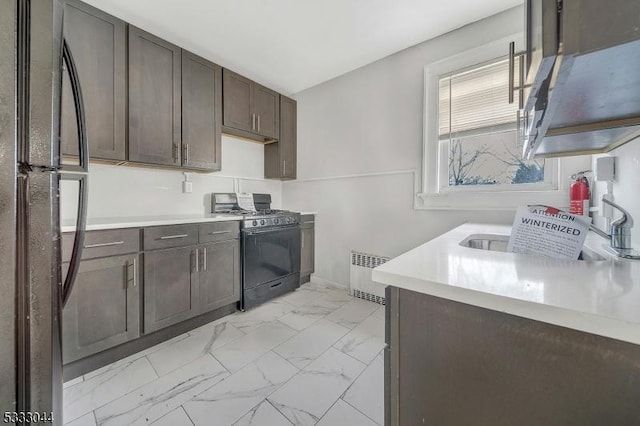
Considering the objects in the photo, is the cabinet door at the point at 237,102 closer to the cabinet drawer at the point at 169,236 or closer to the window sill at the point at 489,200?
the cabinet drawer at the point at 169,236

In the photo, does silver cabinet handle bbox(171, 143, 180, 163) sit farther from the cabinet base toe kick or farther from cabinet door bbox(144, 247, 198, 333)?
the cabinet base toe kick

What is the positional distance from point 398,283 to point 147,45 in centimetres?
267

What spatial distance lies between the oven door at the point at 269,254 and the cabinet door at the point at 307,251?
10cm

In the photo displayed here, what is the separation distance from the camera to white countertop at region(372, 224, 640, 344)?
432mm

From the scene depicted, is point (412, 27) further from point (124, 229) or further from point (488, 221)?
point (124, 229)

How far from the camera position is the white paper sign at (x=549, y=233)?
30.5 inches

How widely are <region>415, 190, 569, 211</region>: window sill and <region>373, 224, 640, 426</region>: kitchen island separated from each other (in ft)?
4.13

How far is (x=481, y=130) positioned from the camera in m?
2.10

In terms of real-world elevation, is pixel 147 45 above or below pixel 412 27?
below

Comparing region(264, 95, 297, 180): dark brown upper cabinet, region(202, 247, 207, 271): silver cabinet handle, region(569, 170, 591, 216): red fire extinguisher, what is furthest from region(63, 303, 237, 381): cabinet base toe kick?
region(569, 170, 591, 216): red fire extinguisher

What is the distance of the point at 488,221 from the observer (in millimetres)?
2006

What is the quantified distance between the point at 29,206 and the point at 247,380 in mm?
1429

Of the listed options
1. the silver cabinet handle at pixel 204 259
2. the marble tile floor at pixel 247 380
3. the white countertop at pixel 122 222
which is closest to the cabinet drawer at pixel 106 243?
the white countertop at pixel 122 222

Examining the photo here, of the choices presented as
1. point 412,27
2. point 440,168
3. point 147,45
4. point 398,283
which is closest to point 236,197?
point 147,45
